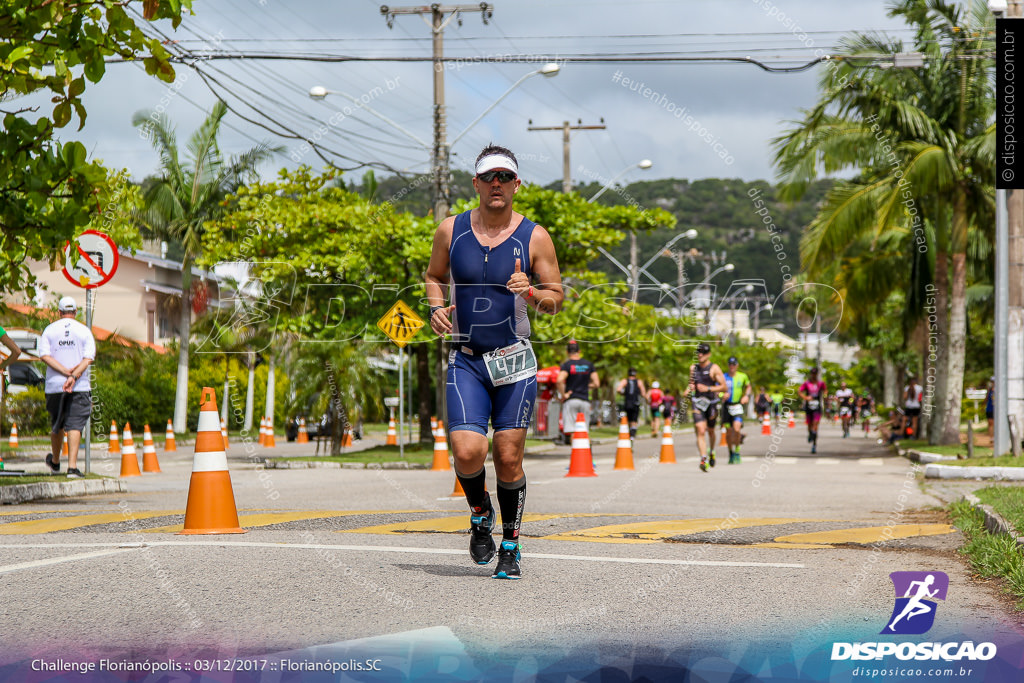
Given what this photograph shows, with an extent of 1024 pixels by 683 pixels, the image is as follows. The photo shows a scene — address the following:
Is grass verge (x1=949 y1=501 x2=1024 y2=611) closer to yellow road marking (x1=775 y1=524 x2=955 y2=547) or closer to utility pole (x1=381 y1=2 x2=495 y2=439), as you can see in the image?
yellow road marking (x1=775 y1=524 x2=955 y2=547)

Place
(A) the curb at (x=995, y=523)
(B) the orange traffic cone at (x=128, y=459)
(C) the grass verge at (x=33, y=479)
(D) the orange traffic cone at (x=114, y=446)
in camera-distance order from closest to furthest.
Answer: (A) the curb at (x=995, y=523) → (C) the grass verge at (x=33, y=479) → (B) the orange traffic cone at (x=128, y=459) → (D) the orange traffic cone at (x=114, y=446)

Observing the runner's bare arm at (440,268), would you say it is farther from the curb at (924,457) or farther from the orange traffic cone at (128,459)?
the curb at (924,457)

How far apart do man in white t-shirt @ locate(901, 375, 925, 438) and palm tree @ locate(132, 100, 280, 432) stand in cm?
2232

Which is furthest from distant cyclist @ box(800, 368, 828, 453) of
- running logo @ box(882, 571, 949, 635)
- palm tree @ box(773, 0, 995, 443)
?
running logo @ box(882, 571, 949, 635)

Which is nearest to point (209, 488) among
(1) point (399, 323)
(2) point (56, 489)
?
(2) point (56, 489)

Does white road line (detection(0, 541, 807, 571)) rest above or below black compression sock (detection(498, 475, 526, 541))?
below

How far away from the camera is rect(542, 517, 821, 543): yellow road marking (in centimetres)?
807

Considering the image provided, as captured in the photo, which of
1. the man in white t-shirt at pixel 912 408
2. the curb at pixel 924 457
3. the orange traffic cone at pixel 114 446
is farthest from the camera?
the man in white t-shirt at pixel 912 408

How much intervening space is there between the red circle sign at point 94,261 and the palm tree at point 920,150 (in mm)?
15217

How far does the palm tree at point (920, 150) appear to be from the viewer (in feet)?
78.1

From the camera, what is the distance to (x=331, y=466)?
21156mm

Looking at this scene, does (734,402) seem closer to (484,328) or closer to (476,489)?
(476,489)

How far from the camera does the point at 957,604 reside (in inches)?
223

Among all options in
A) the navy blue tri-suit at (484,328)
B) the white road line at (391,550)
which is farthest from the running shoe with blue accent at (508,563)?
the white road line at (391,550)
